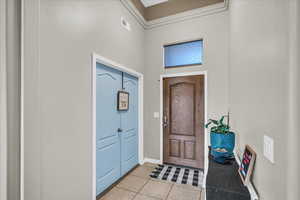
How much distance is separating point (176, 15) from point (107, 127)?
2.75 meters

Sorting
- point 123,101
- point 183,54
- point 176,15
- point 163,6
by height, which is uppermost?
point 163,6

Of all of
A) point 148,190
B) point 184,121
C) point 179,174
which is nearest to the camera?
point 148,190

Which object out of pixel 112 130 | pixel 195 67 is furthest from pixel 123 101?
pixel 195 67

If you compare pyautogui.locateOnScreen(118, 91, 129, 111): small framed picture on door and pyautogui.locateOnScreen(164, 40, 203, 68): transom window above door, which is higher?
pyautogui.locateOnScreen(164, 40, 203, 68): transom window above door

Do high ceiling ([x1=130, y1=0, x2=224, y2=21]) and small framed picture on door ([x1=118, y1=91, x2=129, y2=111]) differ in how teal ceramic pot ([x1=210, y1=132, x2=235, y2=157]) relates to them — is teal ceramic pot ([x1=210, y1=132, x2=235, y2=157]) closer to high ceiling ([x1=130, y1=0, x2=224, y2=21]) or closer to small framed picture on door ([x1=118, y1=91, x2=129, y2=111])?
small framed picture on door ([x1=118, y1=91, x2=129, y2=111])

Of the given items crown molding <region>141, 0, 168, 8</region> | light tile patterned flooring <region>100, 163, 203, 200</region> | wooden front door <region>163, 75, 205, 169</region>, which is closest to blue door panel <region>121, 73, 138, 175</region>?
light tile patterned flooring <region>100, 163, 203, 200</region>

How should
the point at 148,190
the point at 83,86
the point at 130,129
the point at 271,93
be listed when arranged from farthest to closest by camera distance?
the point at 130,129 < the point at 148,190 < the point at 83,86 < the point at 271,93

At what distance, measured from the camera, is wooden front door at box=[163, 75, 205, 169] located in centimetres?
277

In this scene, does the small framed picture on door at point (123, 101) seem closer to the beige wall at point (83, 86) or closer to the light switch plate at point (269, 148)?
the beige wall at point (83, 86)

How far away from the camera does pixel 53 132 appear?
1.34 m

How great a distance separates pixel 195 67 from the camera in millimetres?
2824

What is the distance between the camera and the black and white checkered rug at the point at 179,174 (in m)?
2.38

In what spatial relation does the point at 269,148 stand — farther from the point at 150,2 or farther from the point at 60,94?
the point at 150,2

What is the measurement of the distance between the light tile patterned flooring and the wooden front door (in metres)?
0.70
